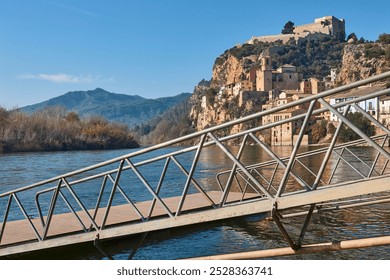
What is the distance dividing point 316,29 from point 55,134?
108 m

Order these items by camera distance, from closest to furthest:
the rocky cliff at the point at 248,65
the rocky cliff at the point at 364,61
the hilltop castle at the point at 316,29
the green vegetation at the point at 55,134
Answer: the green vegetation at the point at 55,134, the rocky cliff at the point at 364,61, the rocky cliff at the point at 248,65, the hilltop castle at the point at 316,29

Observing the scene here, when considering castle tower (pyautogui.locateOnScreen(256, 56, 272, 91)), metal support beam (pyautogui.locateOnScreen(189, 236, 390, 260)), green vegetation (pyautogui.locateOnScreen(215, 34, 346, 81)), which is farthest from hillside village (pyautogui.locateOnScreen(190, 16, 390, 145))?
metal support beam (pyautogui.locateOnScreen(189, 236, 390, 260))

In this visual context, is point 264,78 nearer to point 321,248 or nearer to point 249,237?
point 249,237

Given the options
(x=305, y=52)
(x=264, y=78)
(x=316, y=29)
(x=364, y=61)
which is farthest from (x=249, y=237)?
(x=316, y=29)

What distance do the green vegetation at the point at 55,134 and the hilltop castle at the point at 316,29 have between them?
3131 inches

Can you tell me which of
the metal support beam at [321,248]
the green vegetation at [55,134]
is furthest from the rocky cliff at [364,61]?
the metal support beam at [321,248]

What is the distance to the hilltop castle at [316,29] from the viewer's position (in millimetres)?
158425

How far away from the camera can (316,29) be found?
16162 centimetres

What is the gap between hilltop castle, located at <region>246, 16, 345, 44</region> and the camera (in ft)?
520

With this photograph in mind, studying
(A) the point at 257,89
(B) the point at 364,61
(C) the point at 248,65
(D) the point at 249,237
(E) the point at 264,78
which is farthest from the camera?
(C) the point at 248,65

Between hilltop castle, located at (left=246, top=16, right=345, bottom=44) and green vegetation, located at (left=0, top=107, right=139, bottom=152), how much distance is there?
79.5m

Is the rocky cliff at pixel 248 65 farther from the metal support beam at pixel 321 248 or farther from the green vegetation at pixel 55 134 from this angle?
the metal support beam at pixel 321 248

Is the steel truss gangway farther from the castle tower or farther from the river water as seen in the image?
the castle tower

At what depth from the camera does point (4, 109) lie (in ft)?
267
